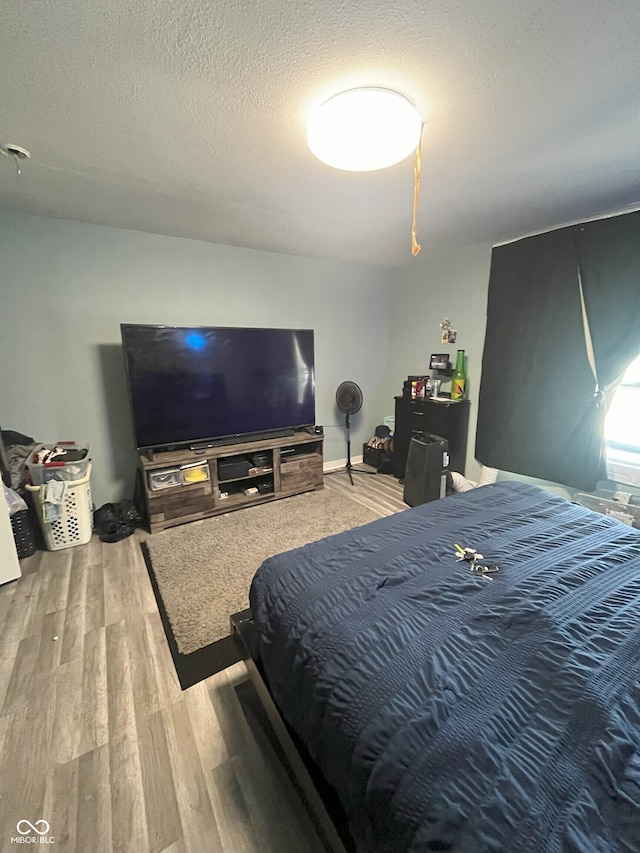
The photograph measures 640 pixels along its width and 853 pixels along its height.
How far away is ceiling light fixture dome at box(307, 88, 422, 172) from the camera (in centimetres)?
113

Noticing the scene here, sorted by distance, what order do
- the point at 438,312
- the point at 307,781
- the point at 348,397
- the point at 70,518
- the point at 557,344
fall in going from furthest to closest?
1. the point at 348,397
2. the point at 438,312
3. the point at 557,344
4. the point at 70,518
5. the point at 307,781

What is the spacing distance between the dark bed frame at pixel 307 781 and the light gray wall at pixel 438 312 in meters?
2.68

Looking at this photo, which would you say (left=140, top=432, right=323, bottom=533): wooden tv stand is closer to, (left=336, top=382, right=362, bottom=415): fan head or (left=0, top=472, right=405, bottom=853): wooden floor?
(left=336, top=382, right=362, bottom=415): fan head

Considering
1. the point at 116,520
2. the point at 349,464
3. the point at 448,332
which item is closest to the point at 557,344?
the point at 448,332

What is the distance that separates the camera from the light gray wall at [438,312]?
9.83 ft

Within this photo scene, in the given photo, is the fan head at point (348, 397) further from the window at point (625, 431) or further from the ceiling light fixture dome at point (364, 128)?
the ceiling light fixture dome at point (364, 128)

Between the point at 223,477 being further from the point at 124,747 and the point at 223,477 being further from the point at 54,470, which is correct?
the point at 124,747

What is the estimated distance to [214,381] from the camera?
108 inches

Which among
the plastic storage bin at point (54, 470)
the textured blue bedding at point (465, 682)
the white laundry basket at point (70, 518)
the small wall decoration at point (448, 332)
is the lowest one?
the white laundry basket at point (70, 518)

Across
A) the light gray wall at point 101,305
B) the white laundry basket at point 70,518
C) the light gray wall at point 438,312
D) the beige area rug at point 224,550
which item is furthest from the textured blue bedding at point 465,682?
the light gray wall at point 101,305

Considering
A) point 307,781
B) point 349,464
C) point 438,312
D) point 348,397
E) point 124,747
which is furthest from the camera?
point 349,464

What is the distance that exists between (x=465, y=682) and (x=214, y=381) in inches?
99.2

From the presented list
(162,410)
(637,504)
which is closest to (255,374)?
(162,410)

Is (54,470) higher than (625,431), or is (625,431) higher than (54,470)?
(625,431)
